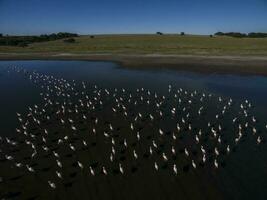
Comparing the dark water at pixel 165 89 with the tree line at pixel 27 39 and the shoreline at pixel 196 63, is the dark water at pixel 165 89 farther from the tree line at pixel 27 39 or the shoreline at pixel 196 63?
the tree line at pixel 27 39

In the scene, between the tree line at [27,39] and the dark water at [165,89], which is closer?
the dark water at [165,89]

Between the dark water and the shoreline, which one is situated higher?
the shoreline

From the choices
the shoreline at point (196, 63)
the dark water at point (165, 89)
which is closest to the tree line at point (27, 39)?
the shoreline at point (196, 63)

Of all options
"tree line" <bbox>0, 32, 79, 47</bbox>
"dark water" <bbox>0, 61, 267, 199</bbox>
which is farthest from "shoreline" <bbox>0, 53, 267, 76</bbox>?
"tree line" <bbox>0, 32, 79, 47</bbox>

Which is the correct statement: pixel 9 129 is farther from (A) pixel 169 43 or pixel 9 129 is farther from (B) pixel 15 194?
(A) pixel 169 43

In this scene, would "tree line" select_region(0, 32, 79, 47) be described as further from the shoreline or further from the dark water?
the dark water

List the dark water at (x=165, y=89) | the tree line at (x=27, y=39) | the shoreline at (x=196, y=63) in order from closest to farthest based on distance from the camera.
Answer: the dark water at (x=165, y=89) < the shoreline at (x=196, y=63) < the tree line at (x=27, y=39)

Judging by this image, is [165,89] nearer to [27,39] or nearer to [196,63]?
[196,63]

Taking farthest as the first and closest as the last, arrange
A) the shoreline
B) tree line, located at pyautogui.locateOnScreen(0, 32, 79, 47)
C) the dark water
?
tree line, located at pyautogui.locateOnScreen(0, 32, 79, 47)
the shoreline
the dark water

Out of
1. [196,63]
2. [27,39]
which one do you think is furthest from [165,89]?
Result: [27,39]
